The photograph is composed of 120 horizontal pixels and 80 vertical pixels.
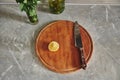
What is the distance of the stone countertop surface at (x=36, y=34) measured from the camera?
73 cm

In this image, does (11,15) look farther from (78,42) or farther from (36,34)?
(78,42)

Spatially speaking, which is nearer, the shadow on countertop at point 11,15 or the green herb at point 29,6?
the green herb at point 29,6

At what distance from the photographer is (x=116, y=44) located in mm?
780

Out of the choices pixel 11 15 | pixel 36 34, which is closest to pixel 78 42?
pixel 36 34

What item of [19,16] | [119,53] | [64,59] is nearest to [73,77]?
[64,59]

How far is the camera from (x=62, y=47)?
766 mm

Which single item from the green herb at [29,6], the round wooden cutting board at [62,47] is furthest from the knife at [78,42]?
the green herb at [29,6]

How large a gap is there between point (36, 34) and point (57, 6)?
5.4 inches

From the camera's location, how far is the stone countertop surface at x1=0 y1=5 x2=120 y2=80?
73 centimetres

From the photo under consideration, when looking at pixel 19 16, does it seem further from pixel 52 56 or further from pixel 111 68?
pixel 111 68

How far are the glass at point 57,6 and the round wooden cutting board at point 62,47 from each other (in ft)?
0.17

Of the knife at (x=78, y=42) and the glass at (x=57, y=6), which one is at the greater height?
the glass at (x=57, y=6)

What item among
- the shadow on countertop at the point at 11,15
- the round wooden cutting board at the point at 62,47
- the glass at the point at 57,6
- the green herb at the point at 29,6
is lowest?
the round wooden cutting board at the point at 62,47

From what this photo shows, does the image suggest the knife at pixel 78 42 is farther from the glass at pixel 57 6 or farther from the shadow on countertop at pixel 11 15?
the shadow on countertop at pixel 11 15
